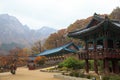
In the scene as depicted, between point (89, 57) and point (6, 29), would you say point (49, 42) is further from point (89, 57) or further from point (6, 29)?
point (6, 29)

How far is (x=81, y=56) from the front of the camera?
107 feet

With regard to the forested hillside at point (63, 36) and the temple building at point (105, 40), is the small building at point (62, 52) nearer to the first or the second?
the forested hillside at point (63, 36)

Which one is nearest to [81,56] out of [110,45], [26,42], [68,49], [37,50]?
[110,45]

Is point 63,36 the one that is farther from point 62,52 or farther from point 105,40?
point 105,40

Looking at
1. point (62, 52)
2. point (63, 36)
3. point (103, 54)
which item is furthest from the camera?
point (63, 36)

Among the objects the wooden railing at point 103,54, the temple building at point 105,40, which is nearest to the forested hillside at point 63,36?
the temple building at point 105,40

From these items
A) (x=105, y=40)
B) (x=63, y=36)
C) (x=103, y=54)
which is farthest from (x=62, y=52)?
(x=103, y=54)

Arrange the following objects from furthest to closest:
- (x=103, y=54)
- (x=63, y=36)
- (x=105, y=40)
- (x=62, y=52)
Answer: (x=63, y=36) → (x=62, y=52) → (x=105, y=40) → (x=103, y=54)

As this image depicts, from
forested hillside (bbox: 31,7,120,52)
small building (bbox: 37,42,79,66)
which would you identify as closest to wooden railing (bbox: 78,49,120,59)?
small building (bbox: 37,42,79,66)

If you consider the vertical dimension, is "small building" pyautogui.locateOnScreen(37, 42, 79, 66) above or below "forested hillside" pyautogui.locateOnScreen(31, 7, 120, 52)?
below

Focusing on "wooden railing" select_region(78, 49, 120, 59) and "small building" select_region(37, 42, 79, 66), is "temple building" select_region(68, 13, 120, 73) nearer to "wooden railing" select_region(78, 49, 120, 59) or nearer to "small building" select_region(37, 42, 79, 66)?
"wooden railing" select_region(78, 49, 120, 59)

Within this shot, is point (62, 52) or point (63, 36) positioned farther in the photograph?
point (63, 36)

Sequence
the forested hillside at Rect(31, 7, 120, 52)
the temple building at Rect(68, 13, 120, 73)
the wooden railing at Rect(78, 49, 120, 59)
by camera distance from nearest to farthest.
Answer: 1. the temple building at Rect(68, 13, 120, 73)
2. the wooden railing at Rect(78, 49, 120, 59)
3. the forested hillside at Rect(31, 7, 120, 52)

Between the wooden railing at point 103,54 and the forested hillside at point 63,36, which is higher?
the forested hillside at point 63,36
